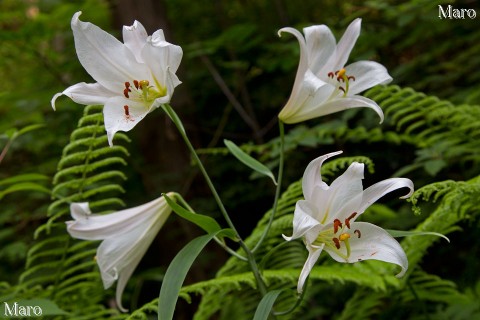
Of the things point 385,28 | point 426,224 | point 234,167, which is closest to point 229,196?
point 234,167

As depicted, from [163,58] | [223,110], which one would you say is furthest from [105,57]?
[223,110]

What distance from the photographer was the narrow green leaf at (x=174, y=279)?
3.42ft

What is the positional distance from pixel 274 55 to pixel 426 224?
6.52ft

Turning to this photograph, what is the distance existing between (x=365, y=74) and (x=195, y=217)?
551mm

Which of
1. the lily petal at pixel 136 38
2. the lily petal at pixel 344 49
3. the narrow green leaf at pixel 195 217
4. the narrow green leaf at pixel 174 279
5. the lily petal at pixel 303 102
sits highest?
the lily petal at pixel 136 38

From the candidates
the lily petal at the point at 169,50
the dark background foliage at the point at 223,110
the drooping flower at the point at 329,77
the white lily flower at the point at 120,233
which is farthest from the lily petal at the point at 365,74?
the dark background foliage at the point at 223,110

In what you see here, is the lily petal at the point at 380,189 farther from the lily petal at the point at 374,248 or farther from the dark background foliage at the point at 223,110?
the dark background foliage at the point at 223,110

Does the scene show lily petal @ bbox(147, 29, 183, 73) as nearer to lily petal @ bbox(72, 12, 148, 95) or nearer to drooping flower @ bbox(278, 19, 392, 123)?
lily petal @ bbox(72, 12, 148, 95)

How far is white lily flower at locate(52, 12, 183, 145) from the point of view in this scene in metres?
1.18

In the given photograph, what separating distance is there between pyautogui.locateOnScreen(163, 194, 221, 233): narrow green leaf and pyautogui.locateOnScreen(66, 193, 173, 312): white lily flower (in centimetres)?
15

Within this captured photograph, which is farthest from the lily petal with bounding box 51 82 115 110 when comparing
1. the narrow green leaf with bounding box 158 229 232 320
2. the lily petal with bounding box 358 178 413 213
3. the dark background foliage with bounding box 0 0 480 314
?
the dark background foliage with bounding box 0 0 480 314

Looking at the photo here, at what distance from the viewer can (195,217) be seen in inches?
44.0

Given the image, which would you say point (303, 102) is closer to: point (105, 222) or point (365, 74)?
point (365, 74)

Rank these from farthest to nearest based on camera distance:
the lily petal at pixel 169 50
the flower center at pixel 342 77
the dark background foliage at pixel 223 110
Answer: the dark background foliage at pixel 223 110 → the flower center at pixel 342 77 → the lily petal at pixel 169 50
